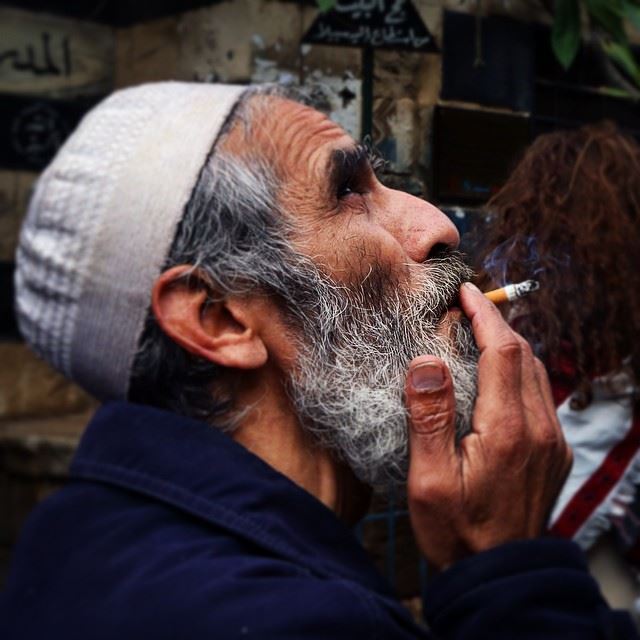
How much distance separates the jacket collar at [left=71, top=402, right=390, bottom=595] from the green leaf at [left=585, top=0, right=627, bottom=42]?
4.41 ft

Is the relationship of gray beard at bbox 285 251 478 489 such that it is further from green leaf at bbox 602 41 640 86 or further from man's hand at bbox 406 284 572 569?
green leaf at bbox 602 41 640 86

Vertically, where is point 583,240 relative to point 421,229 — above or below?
below

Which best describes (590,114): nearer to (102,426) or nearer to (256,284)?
(256,284)

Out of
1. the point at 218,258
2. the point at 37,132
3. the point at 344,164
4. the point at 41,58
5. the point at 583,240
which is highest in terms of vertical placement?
the point at 344,164

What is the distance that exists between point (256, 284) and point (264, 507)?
37cm

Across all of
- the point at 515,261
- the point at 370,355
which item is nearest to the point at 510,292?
the point at 515,261

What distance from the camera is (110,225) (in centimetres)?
137

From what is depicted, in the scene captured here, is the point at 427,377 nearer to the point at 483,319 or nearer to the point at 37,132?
the point at 483,319

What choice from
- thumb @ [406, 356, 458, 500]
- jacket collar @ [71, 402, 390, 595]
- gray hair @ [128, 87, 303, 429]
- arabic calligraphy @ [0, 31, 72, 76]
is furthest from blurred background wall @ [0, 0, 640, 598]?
arabic calligraphy @ [0, 31, 72, 76]

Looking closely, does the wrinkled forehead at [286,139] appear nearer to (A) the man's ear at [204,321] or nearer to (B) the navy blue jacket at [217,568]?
(A) the man's ear at [204,321]

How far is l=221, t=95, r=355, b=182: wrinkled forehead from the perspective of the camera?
4.88 ft

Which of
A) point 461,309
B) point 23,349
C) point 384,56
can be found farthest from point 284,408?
point 23,349

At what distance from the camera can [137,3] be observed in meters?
4.98

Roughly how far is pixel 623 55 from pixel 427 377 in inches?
45.7
